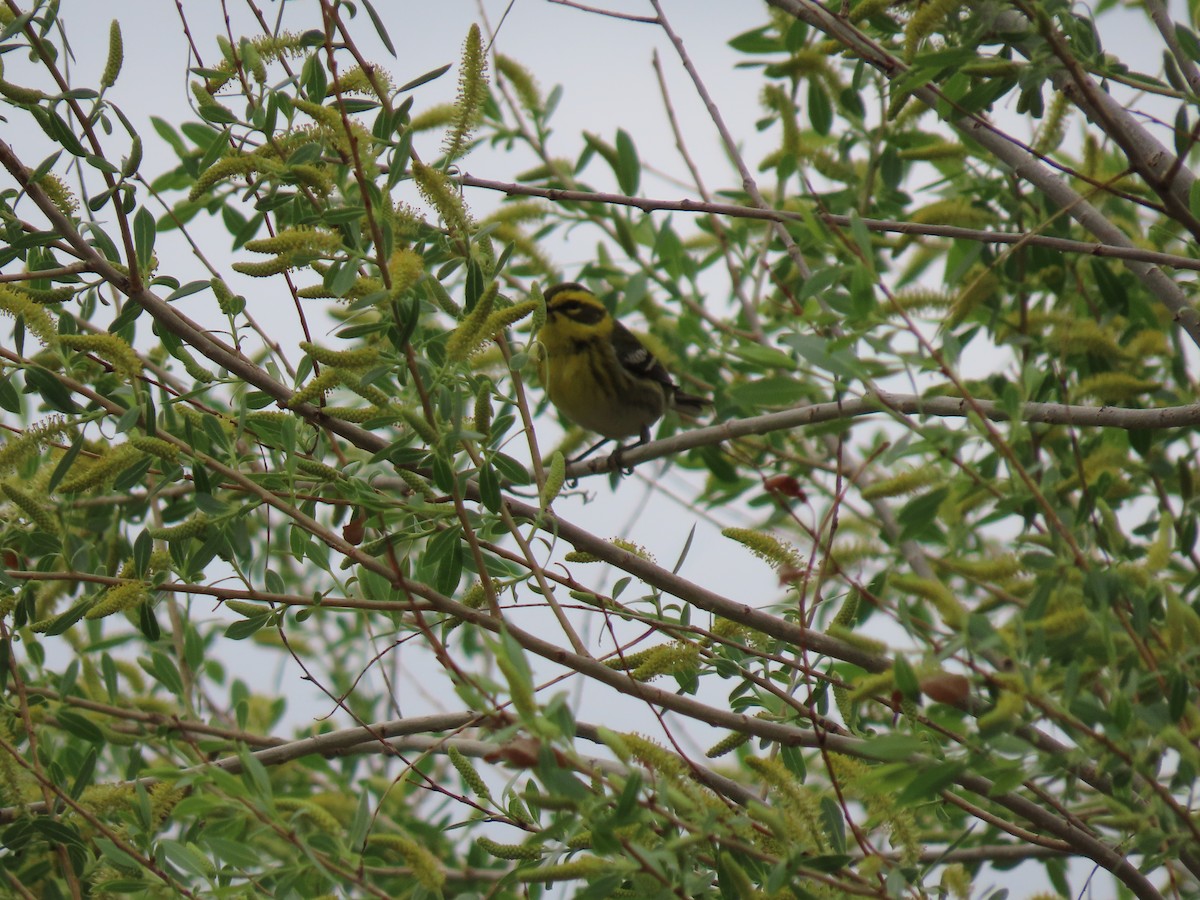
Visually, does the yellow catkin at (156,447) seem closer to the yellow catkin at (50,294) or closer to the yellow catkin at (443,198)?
the yellow catkin at (50,294)

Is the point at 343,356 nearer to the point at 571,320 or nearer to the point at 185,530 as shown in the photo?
the point at 185,530

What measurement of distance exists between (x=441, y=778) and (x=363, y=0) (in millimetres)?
2956

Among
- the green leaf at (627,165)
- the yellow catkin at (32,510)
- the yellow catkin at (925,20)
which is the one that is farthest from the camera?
the green leaf at (627,165)

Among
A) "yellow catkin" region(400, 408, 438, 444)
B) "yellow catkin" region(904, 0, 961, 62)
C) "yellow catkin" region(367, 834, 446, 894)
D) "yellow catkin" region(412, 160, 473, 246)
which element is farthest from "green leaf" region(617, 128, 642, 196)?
"yellow catkin" region(367, 834, 446, 894)

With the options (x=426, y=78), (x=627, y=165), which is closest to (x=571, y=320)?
(x=627, y=165)

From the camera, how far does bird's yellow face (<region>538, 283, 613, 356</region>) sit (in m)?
6.54

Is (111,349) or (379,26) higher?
(379,26)

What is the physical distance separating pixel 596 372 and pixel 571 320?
1.03ft

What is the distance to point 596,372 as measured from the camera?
6734mm

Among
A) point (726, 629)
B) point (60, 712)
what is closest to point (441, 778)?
point (60, 712)

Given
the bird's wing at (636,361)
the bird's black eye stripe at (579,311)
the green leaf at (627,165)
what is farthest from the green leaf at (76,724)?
the bird's wing at (636,361)

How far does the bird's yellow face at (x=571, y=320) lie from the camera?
21.5 feet

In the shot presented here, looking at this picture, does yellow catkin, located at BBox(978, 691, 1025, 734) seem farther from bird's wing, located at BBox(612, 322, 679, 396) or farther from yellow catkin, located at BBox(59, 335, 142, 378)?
bird's wing, located at BBox(612, 322, 679, 396)

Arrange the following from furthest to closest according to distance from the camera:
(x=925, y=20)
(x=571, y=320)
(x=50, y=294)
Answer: (x=571, y=320) < (x=925, y=20) < (x=50, y=294)
